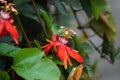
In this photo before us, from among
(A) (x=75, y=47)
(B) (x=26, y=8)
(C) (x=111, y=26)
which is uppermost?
(B) (x=26, y=8)

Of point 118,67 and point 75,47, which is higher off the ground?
point 75,47

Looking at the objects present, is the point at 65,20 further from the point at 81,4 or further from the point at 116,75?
the point at 116,75

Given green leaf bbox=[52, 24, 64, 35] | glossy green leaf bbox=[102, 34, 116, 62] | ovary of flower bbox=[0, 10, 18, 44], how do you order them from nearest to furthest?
ovary of flower bbox=[0, 10, 18, 44]
green leaf bbox=[52, 24, 64, 35]
glossy green leaf bbox=[102, 34, 116, 62]

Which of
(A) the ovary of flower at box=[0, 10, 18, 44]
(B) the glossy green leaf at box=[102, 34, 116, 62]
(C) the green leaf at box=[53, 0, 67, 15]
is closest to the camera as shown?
(A) the ovary of flower at box=[0, 10, 18, 44]

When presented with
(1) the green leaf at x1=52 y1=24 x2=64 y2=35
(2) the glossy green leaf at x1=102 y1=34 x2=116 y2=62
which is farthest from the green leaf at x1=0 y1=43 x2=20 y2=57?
(2) the glossy green leaf at x1=102 y1=34 x2=116 y2=62

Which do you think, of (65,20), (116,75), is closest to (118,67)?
(116,75)

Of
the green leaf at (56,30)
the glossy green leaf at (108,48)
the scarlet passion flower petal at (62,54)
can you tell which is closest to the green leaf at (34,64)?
the scarlet passion flower petal at (62,54)

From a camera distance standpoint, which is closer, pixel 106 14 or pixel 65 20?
pixel 106 14

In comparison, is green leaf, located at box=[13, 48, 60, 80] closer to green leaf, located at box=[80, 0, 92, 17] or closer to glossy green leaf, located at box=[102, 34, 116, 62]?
green leaf, located at box=[80, 0, 92, 17]

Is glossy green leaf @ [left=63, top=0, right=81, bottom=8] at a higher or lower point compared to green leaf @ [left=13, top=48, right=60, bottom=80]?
higher
